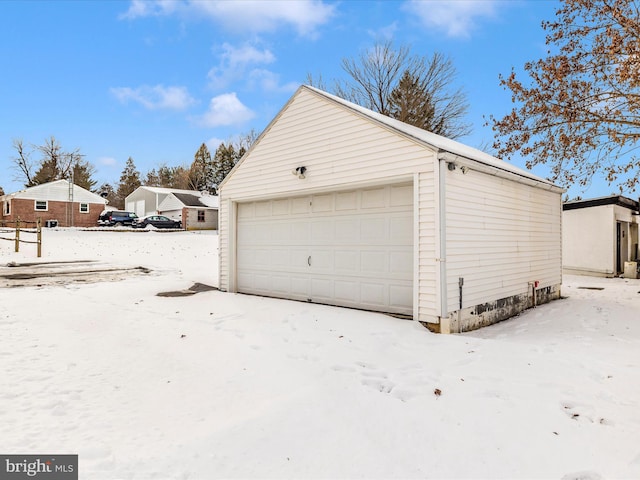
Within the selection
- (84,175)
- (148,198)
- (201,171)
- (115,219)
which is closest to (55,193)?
(115,219)

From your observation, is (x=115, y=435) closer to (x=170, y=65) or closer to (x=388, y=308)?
(x=388, y=308)

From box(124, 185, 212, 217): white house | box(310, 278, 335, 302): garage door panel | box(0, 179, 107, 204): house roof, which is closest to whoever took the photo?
box(310, 278, 335, 302): garage door panel

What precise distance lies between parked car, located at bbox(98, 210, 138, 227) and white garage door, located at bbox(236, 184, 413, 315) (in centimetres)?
2708

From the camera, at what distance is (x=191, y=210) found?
112 feet

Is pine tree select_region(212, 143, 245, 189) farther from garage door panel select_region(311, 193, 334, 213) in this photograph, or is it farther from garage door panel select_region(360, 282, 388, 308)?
garage door panel select_region(360, 282, 388, 308)

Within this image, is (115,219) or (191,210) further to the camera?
(191,210)

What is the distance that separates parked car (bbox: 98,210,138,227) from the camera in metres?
31.5

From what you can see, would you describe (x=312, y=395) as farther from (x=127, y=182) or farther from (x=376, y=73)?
(x=127, y=182)

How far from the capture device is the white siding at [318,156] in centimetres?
638

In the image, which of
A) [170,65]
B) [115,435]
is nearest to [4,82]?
[170,65]

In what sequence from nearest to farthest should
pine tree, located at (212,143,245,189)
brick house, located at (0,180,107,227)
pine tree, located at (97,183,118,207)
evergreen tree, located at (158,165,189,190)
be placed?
brick house, located at (0,180,107,227) → pine tree, located at (212,143,245,189) → pine tree, located at (97,183,118,207) → evergreen tree, located at (158,165,189,190)

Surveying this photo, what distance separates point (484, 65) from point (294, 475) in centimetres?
1569

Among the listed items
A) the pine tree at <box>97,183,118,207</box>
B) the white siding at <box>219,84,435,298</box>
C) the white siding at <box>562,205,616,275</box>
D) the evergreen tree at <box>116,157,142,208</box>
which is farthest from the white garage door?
the pine tree at <box>97,183,118,207</box>

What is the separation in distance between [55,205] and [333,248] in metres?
33.1
